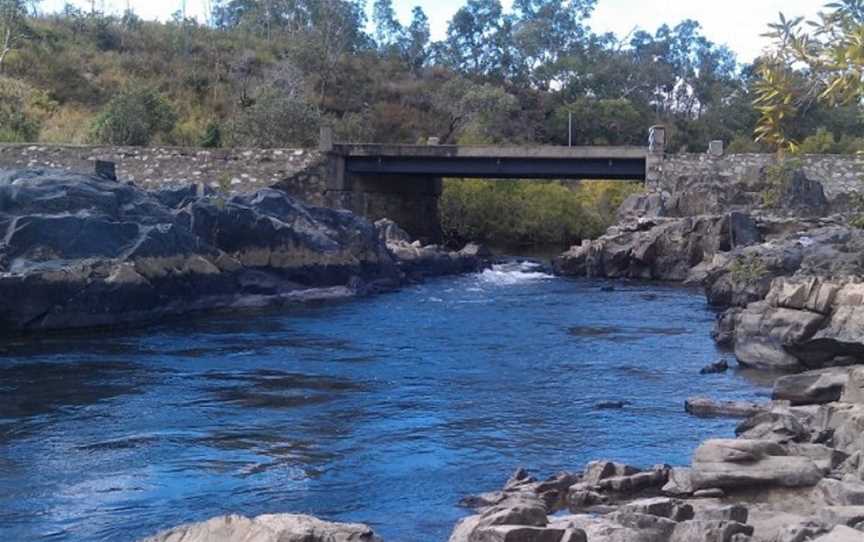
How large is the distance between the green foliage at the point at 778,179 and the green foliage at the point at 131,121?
27.9 meters

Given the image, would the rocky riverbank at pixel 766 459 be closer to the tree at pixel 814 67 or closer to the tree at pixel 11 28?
the tree at pixel 814 67

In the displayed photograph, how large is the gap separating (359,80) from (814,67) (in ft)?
257

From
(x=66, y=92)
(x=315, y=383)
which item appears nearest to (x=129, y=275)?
(x=315, y=383)

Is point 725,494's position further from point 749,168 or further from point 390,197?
point 390,197

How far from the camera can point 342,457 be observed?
42.4 ft

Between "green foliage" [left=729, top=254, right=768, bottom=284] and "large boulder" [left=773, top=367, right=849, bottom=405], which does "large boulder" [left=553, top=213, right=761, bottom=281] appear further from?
"large boulder" [left=773, top=367, right=849, bottom=405]

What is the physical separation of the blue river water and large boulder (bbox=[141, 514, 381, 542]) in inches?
78.4

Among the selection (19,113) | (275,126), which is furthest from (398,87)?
(19,113)

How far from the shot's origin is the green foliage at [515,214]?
6038 cm

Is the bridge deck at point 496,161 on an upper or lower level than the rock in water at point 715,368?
upper

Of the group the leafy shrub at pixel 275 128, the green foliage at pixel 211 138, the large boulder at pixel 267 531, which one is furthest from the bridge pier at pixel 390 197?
the large boulder at pixel 267 531

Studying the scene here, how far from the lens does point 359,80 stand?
86.6 metres

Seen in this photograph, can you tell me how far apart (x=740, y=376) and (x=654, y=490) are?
25.6ft

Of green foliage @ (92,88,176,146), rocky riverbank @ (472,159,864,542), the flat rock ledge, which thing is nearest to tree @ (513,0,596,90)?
green foliage @ (92,88,176,146)
